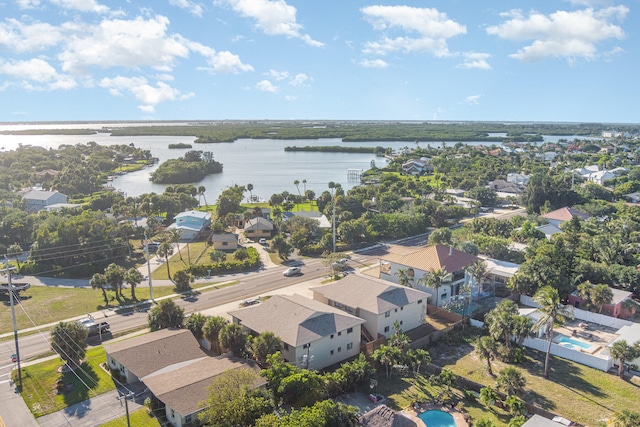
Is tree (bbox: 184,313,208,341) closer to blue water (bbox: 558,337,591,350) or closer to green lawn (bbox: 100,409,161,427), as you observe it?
green lawn (bbox: 100,409,161,427)

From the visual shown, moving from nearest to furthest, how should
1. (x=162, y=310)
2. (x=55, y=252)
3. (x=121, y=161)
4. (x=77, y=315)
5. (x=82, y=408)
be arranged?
(x=82, y=408)
(x=162, y=310)
(x=77, y=315)
(x=55, y=252)
(x=121, y=161)

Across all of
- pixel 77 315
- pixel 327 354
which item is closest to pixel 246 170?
pixel 77 315

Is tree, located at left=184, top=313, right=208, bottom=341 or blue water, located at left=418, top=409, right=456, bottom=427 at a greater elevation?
tree, located at left=184, top=313, right=208, bottom=341

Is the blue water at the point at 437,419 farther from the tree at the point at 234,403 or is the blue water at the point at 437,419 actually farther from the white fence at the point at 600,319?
the white fence at the point at 600,319

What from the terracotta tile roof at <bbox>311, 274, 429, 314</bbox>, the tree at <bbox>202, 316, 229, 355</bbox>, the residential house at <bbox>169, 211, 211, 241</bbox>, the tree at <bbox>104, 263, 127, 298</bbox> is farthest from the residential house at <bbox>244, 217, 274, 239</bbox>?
the tree at <bbox>202, 316, 229, 355</bbox>

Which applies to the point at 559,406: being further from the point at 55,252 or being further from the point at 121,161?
the point at 121,161
